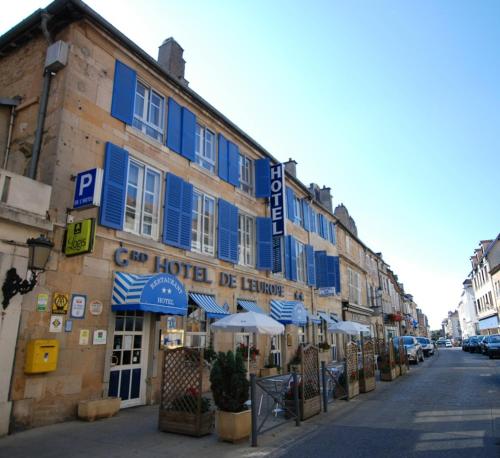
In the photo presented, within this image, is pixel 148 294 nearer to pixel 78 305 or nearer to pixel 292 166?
pixel 78 305

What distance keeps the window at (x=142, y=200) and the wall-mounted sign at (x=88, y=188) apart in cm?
161

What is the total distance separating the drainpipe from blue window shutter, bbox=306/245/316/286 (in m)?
13.4

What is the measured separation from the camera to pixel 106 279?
28.2 ft

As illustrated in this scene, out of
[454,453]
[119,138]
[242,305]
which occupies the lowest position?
[454,453]

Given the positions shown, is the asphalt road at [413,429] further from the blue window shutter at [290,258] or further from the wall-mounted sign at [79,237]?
the blue window shutter at [290,258]

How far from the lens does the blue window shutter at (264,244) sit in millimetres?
14594

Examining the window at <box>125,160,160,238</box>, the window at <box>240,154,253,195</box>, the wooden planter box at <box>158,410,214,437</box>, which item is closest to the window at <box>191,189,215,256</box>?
the window at <box>125,160,160,238</box>

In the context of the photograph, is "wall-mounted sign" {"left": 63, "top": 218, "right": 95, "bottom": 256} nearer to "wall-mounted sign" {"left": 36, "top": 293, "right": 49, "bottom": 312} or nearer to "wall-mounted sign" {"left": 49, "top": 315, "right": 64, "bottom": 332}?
"wall-mounted sign" {"left": 36, "top": 293, "right": 49, "bottom": 312}

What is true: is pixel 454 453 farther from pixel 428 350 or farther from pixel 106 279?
pixel 428 350

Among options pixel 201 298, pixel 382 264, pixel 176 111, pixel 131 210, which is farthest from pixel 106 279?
pixel 382 264

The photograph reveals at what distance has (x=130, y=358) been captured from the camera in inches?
358

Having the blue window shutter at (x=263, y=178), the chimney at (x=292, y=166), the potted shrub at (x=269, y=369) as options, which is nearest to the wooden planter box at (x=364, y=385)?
the potted shrub at (x=269, y=369)

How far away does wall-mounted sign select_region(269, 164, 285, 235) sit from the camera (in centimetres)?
1526

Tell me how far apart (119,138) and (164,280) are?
367 cm
